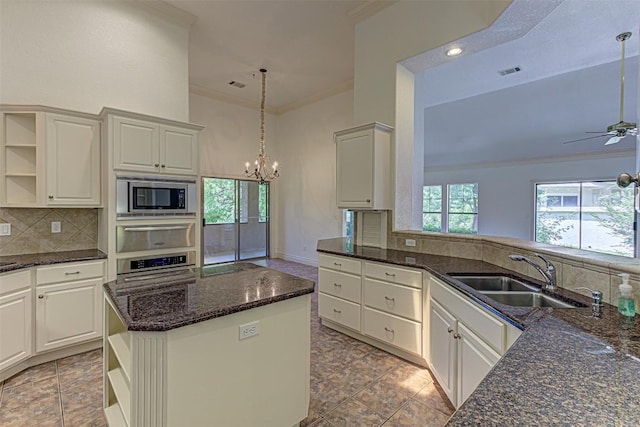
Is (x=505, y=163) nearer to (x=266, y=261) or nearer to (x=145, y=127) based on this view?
(x=266, y=261)

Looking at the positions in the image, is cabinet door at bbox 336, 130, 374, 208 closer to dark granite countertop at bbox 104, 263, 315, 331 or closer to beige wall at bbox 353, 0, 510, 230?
beige wall at bbox 353, 0, 510, 230

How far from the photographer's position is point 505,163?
311 inches

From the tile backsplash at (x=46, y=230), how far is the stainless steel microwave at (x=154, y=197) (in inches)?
24.6

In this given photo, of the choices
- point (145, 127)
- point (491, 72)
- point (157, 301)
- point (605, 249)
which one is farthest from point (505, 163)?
point (157, 301)

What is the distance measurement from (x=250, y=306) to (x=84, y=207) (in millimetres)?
2483

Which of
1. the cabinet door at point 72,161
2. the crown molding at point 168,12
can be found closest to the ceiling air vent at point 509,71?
the crown molding at point 168,12

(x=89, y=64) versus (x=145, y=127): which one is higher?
(x=89, y=64)

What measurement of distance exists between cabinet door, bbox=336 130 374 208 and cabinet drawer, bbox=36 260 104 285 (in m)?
2.53

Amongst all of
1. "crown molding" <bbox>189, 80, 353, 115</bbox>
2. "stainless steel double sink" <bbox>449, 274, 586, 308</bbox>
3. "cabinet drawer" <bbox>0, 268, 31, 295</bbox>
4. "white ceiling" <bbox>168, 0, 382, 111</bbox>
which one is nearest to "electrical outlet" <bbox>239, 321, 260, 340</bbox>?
"stainless steel double sink" <bbox>449, 274, 586, 308</bbox>

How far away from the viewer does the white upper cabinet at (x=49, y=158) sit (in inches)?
109

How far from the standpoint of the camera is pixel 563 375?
89 centimetres

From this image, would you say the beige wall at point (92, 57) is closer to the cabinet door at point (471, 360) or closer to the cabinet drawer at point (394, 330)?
the cabinet drawer at point (394, 330)

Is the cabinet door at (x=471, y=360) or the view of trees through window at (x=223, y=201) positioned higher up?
the view of trees through window at (x=223, y=201)

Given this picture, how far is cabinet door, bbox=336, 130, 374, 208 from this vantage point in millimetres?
3357
